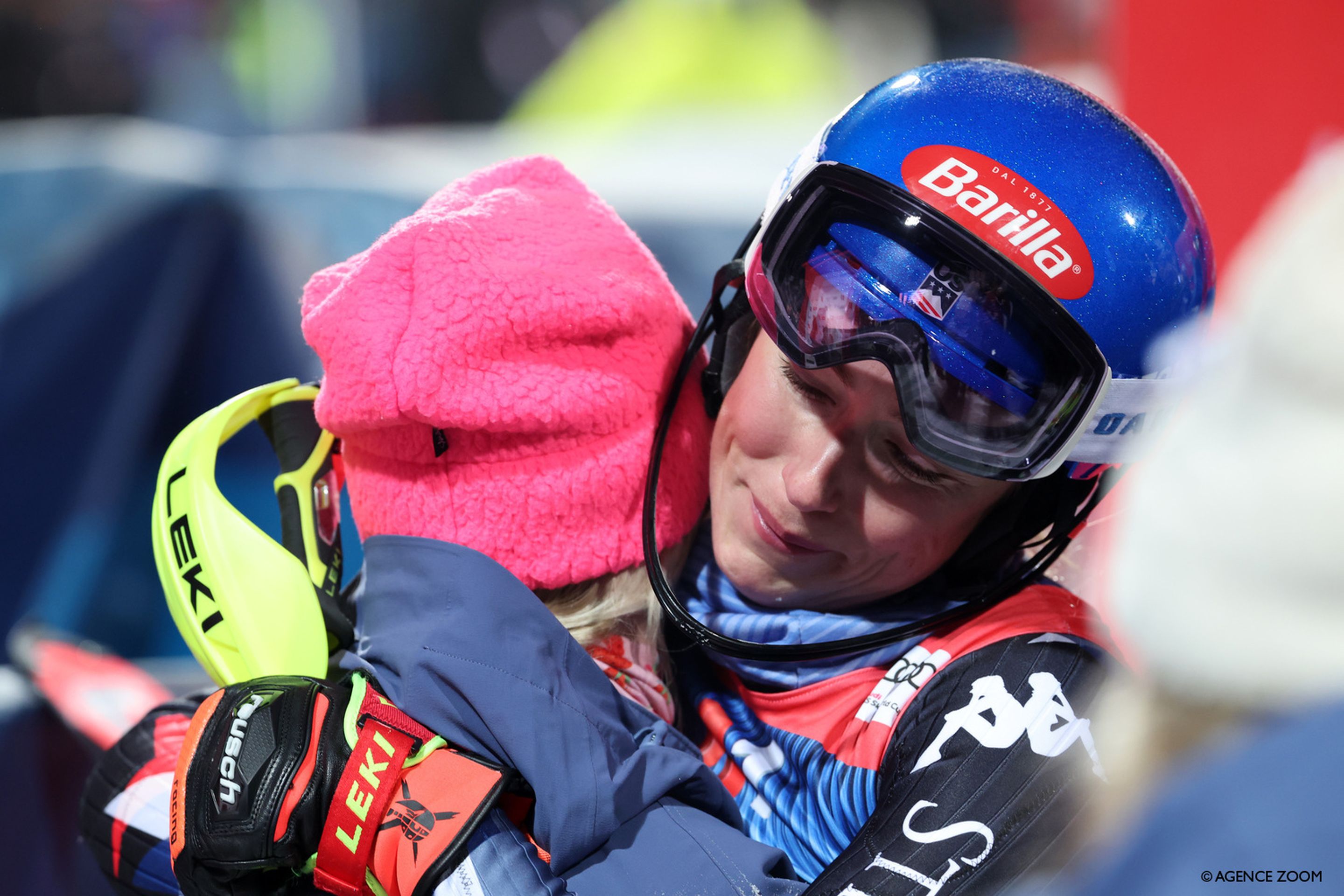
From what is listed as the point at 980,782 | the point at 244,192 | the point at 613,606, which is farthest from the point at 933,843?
the point at 244,192

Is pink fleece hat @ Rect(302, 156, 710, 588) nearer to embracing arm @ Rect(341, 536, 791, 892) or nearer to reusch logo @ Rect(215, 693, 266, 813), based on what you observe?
embracing arm @ Rect(341, 536, 791, 892)

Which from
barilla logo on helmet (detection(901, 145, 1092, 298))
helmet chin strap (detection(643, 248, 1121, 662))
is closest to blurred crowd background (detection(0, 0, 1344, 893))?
helmet chin strap (detection(643, 248, 1121, 662))

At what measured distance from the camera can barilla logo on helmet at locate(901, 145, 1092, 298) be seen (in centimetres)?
70

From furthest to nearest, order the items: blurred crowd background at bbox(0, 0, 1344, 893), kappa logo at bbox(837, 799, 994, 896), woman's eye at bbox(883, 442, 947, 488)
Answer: blurred crowd background at bbox(0, 0, 1344, 893) < woman's eye at bbox(883, 442, 947, 488) < kappa logo at bbox(837, 799, 994, 896)

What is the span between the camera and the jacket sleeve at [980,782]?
0.66 metres

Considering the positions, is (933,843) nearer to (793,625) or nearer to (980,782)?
(980,782)

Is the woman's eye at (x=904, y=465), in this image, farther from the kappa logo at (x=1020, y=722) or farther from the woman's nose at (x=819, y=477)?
the kappa logo at (x=1020, y=722)

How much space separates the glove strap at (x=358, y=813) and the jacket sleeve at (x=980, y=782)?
0.29 m

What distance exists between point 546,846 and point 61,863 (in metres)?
1.01

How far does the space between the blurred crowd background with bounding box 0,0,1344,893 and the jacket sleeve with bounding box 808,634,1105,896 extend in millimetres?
246

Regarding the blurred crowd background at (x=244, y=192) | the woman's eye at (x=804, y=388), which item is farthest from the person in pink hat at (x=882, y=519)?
the blurred crowd background at (x=244, y=192)

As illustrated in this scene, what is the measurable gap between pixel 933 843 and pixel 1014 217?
1.38ft

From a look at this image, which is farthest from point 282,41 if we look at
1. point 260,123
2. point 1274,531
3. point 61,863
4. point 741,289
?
point 1274,531

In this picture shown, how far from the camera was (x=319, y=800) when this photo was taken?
2.20ft
